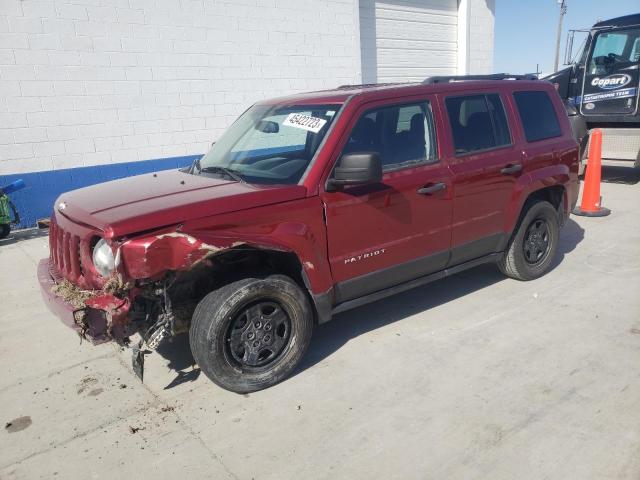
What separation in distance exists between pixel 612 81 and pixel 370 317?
8.56m

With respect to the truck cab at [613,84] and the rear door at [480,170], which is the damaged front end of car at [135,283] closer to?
the rear door at [480,170]

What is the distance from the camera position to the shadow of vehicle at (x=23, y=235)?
7.27 m

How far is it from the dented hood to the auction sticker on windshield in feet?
1.81

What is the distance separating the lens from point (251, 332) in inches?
129

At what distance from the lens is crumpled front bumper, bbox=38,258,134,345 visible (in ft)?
9.22

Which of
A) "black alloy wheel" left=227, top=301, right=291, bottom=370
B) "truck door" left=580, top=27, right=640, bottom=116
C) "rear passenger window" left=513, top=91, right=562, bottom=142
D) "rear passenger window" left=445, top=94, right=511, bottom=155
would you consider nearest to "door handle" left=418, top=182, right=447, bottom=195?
"rear passenger window" left=445, top=94, right=511, bottom=155

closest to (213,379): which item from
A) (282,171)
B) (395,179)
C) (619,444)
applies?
(282,171)

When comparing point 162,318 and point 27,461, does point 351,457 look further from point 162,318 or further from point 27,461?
point 27,461

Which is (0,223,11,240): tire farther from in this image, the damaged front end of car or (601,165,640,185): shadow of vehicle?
(601,165,640,185): shadow of vehicle

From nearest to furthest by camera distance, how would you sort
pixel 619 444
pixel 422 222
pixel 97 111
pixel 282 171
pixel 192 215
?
pixel 619 444 < pixel 192 215 < pixel 282 171 < pixel 422 222 < pixel 97 111

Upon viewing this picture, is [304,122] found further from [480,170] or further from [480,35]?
[480,35]

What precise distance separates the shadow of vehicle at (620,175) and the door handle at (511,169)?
6.77m

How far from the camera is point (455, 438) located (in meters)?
2.78

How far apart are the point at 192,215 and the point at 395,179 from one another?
1.49 m
